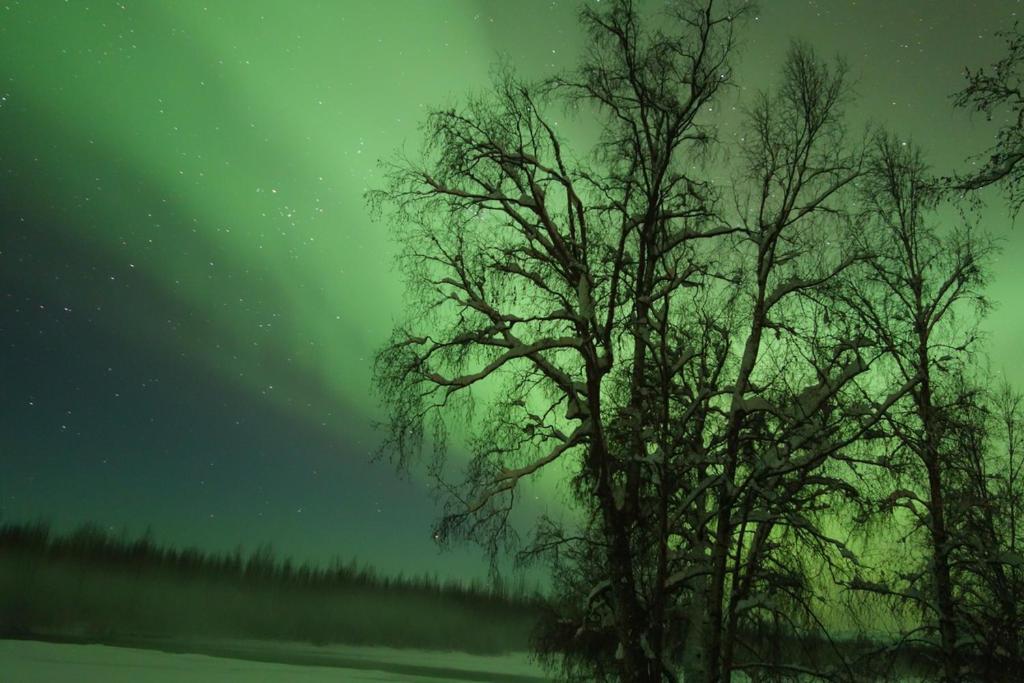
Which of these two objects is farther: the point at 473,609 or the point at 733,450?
the point at 473,609

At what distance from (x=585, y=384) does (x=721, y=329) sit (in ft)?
14.9

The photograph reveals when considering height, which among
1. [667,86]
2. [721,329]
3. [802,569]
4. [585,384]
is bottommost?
[802,569]

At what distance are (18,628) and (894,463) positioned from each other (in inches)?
2218

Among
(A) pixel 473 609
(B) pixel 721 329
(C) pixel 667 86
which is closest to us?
(C) pixel 667 86

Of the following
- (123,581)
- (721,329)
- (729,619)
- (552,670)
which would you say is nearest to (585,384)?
→ (721,329)

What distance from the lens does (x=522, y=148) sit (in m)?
11.8

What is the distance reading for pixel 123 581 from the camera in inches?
2653

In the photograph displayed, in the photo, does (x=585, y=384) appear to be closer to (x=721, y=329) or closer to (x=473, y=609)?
(x=721, y=329)

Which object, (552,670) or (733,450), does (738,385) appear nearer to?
(733,450)

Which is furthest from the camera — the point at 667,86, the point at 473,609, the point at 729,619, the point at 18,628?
the point at 473,609

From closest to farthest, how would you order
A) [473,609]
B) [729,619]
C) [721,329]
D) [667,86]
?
1. [667,86]
2. [729,619]
3. [721,329]
4. [473,609]

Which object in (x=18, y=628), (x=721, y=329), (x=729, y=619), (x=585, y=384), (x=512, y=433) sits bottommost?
(x=18, y=628)

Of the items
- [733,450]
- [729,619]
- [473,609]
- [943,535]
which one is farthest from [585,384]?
[473,609]

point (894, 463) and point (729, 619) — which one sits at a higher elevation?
point (894, 463)
